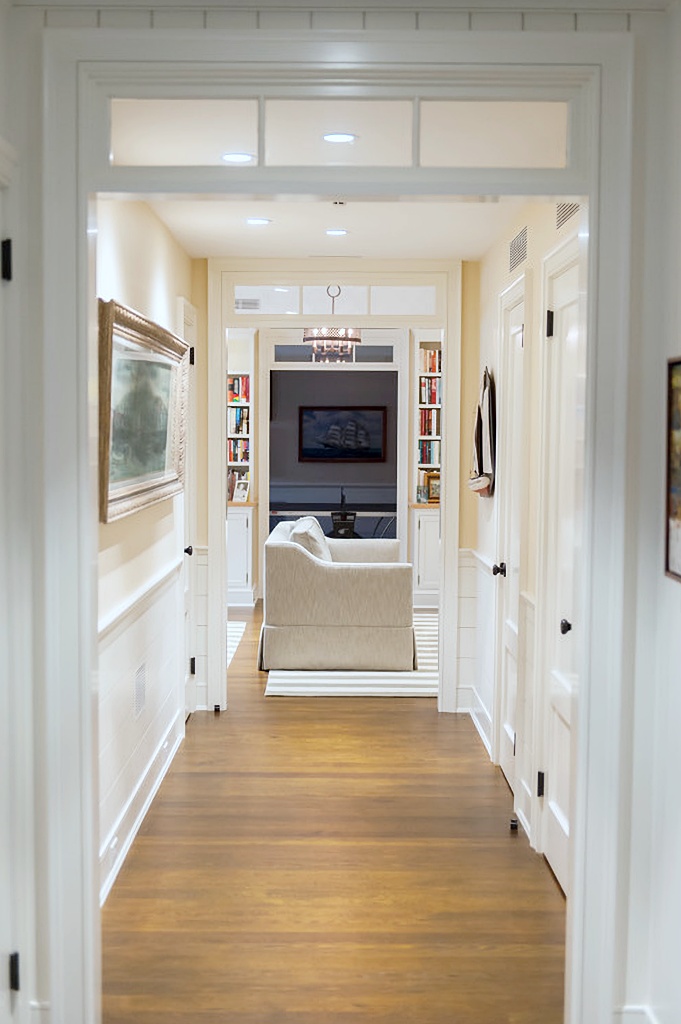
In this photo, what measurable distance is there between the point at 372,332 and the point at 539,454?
6061 mm

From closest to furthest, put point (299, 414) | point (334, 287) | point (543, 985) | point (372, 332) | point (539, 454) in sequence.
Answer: point (543, 985) < point (539, 454) < point (334, 287) < point (372, 332) < point (299, 414)

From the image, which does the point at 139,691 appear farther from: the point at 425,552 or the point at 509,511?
the point at 425,552

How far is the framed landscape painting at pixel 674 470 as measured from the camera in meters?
2.56

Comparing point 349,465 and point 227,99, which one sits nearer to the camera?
point 227,99

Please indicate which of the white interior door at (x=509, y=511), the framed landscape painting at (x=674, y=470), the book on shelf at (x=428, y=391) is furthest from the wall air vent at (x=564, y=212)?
the book on shelf at (x=428, y=391)

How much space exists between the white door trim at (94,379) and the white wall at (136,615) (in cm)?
97

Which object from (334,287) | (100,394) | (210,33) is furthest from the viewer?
(334,287)

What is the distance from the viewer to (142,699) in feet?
15.1

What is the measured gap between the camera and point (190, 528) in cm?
605

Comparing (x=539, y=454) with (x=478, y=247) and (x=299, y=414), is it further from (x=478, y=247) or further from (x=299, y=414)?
(x=299, y=414)

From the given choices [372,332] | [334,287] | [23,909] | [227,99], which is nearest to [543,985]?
[23,909]

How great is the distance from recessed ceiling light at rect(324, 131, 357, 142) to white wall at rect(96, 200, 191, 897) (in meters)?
1.23

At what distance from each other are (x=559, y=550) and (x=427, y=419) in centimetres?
610

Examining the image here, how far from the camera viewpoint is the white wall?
3.85m
